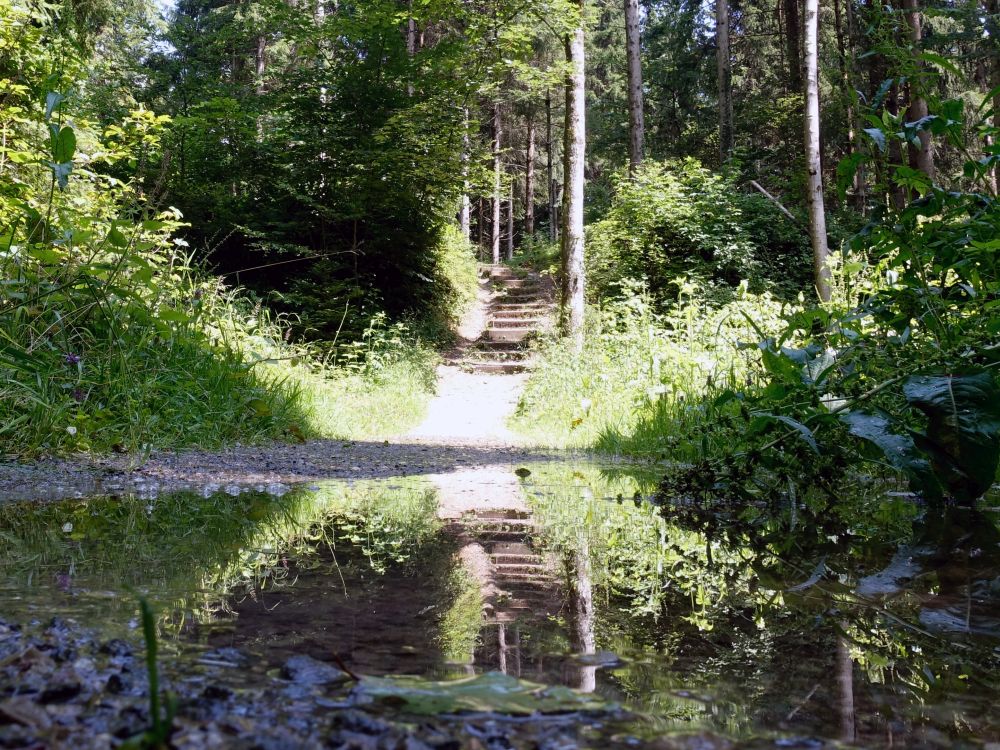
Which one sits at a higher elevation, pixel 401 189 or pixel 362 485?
pixel 401 189

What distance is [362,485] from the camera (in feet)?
11.2

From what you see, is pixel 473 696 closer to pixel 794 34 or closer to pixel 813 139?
pixel 813 139

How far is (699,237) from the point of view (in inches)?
550

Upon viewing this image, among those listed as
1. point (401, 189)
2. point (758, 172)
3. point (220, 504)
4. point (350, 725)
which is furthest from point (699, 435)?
point (758, 172)

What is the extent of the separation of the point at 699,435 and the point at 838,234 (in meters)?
13.1

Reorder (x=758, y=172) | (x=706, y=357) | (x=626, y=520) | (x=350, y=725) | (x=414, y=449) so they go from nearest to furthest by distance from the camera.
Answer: (x=350, y=725) → (x=626, y=520) → (x=414, y=449) → (x=706, y=357) → (x=758, y=172)

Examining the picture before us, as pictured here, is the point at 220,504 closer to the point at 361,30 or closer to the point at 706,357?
the point at 706,357

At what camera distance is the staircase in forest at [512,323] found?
14.8 meters

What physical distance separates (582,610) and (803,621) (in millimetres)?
405

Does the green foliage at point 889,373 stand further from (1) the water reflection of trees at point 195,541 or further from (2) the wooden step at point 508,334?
(2) the wooden step at point 508,334

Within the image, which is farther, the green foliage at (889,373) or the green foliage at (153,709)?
the green foliage at (889,373)

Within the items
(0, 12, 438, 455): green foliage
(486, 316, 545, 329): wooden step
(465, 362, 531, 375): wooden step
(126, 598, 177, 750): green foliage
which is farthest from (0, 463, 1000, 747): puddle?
(486, 316, 545, 329): wooden step

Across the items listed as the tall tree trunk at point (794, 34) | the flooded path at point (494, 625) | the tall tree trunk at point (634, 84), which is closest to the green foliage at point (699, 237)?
the tall tree trunk at point (634, 84)

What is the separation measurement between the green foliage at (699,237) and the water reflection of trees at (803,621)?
11968mm
